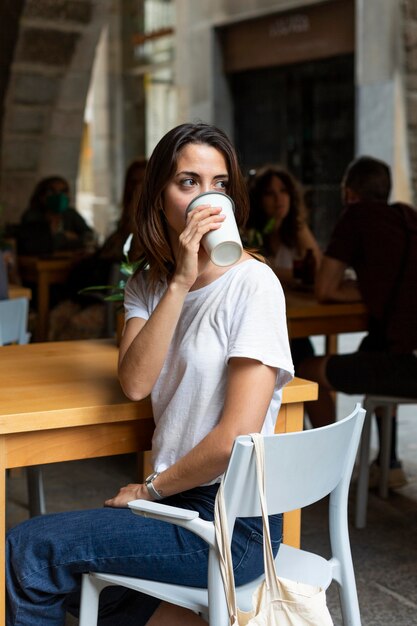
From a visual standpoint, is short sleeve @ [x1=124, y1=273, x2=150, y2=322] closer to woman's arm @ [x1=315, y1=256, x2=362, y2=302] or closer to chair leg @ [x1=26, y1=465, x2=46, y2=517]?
chair leg @ [x1=26, y1=465, x2=46, y2=517]

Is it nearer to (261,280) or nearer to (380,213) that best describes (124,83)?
(380,213)

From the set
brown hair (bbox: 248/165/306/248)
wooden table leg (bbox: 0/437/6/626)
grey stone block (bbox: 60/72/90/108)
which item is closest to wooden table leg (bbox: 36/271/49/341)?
brown hair (bbox: 248/165/306/248)

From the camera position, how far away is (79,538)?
193cm

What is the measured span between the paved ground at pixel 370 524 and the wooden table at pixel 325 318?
669 millimetres

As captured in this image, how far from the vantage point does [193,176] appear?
2076mm

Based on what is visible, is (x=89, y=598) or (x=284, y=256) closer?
(x=89, y=598)

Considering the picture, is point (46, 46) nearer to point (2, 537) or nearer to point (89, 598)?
point (2, 537)

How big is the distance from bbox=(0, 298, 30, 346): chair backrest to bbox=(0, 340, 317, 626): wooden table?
1176 millimetres

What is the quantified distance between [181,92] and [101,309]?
27.6 feet

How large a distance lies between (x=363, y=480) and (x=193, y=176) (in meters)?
1.86

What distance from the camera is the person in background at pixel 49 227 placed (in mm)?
6086

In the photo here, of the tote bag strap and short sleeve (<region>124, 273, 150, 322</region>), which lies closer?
the tote bag strap

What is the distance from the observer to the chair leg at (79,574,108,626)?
1955 mm

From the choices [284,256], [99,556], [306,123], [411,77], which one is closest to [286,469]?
[99,556]
